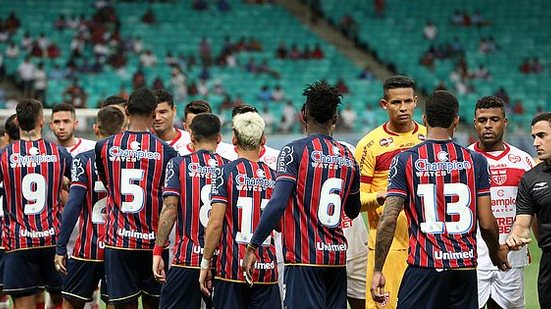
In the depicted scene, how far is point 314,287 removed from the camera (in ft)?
24.6

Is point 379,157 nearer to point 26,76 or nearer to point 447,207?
point 447,207

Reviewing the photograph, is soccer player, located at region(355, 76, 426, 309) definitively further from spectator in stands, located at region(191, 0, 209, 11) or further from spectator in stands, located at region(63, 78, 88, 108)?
spectator in stands, located at region(191, 0, 209, 11)

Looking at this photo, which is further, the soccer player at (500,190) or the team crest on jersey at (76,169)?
the team crest on jersey at (76,169)

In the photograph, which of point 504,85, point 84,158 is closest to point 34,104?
point 84,158

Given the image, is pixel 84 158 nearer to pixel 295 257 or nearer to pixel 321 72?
pixel 295 257

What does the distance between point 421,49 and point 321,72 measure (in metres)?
4.28

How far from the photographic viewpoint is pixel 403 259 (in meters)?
8.84

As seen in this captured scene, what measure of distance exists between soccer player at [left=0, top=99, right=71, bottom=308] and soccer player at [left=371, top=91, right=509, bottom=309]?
3961mm

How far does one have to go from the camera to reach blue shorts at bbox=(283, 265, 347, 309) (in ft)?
24.4

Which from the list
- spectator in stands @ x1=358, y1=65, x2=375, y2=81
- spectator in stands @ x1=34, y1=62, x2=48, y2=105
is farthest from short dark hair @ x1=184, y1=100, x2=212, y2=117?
spectator in stands @ x1=358, y1=65, x2=375, y2=81

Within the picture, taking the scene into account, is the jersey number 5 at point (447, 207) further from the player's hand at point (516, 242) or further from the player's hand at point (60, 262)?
the player's hand at point (60, 262)

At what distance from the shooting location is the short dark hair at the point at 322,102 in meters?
7.59

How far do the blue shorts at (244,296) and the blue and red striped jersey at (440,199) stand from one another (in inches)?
48.8

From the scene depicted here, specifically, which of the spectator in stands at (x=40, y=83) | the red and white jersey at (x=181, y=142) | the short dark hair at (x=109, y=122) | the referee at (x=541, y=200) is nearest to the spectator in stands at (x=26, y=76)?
the spectator in stands at (x=40, y=83)
